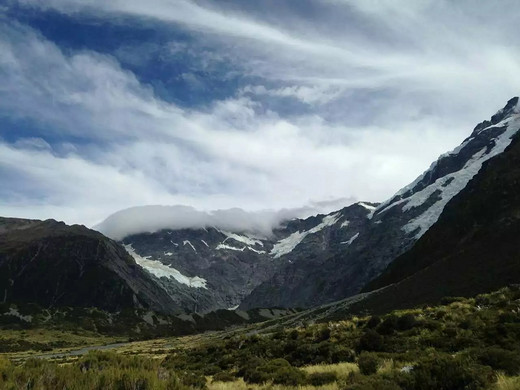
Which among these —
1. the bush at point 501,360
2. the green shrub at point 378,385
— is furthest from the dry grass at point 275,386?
the bush at point 501,360

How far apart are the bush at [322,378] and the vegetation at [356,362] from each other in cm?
8

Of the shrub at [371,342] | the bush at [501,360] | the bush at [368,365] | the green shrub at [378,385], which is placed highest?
the green shrub at [378,385]

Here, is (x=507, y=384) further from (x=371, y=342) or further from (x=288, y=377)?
(x=371, y=342)

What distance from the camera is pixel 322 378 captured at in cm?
1711

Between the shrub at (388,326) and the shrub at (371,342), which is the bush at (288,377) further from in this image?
the shrub at (388,326)

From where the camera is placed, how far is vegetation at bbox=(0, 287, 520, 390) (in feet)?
43.2

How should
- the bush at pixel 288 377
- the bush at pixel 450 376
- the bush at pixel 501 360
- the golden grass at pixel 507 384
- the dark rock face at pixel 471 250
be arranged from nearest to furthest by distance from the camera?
1. the golden grass at pixel 507 384
2. the bush at pixel 450 376
3. the bush at pixel 501 360
4. the bush at pixel 288 377
5. the dark rock face at pixel 471 250

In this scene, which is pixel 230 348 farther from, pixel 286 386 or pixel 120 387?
pixel 120 387

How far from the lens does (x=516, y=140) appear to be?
146 m

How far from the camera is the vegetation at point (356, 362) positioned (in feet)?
43.2

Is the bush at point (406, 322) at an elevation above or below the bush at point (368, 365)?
below

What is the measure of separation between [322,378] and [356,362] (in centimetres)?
450

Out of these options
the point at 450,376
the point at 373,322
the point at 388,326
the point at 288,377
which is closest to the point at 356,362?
the point at 288,377

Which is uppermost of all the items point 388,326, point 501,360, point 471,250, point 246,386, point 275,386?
point 471,250
